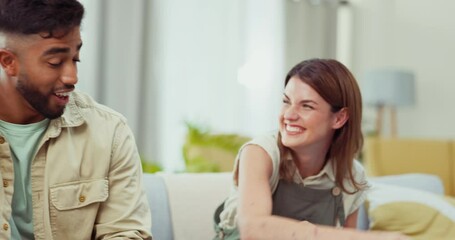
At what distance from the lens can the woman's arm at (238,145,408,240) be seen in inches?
54.4

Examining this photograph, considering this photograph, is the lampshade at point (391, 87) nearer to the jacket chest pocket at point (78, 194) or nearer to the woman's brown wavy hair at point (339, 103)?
the woman's brown wavy hair at point (339, 103)

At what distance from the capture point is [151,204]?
73.8 inches

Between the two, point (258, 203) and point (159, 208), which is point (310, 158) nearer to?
point (258, 203)

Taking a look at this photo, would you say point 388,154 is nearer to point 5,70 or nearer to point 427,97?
point 427,97

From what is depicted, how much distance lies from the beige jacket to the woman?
0.29m

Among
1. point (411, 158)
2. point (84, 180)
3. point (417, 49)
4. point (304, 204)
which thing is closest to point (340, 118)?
point (304, 204)

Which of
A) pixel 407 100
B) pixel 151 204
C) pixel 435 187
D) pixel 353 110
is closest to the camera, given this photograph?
pixel 353 110

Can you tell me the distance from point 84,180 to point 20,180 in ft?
0.48

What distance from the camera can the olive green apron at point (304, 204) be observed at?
1.80 m

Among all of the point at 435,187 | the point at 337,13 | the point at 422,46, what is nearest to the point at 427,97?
the point at 422,46

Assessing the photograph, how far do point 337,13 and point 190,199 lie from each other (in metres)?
4.10

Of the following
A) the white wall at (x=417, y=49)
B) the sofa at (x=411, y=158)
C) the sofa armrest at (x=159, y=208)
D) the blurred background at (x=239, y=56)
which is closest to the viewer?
the sofa armrest at (x=159, y=208)

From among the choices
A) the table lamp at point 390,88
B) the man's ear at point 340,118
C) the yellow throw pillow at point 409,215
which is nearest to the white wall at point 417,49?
the table lamp at point 390,88

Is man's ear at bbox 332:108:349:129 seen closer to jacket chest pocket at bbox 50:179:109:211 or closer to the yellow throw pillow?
the yellow throw pillow
